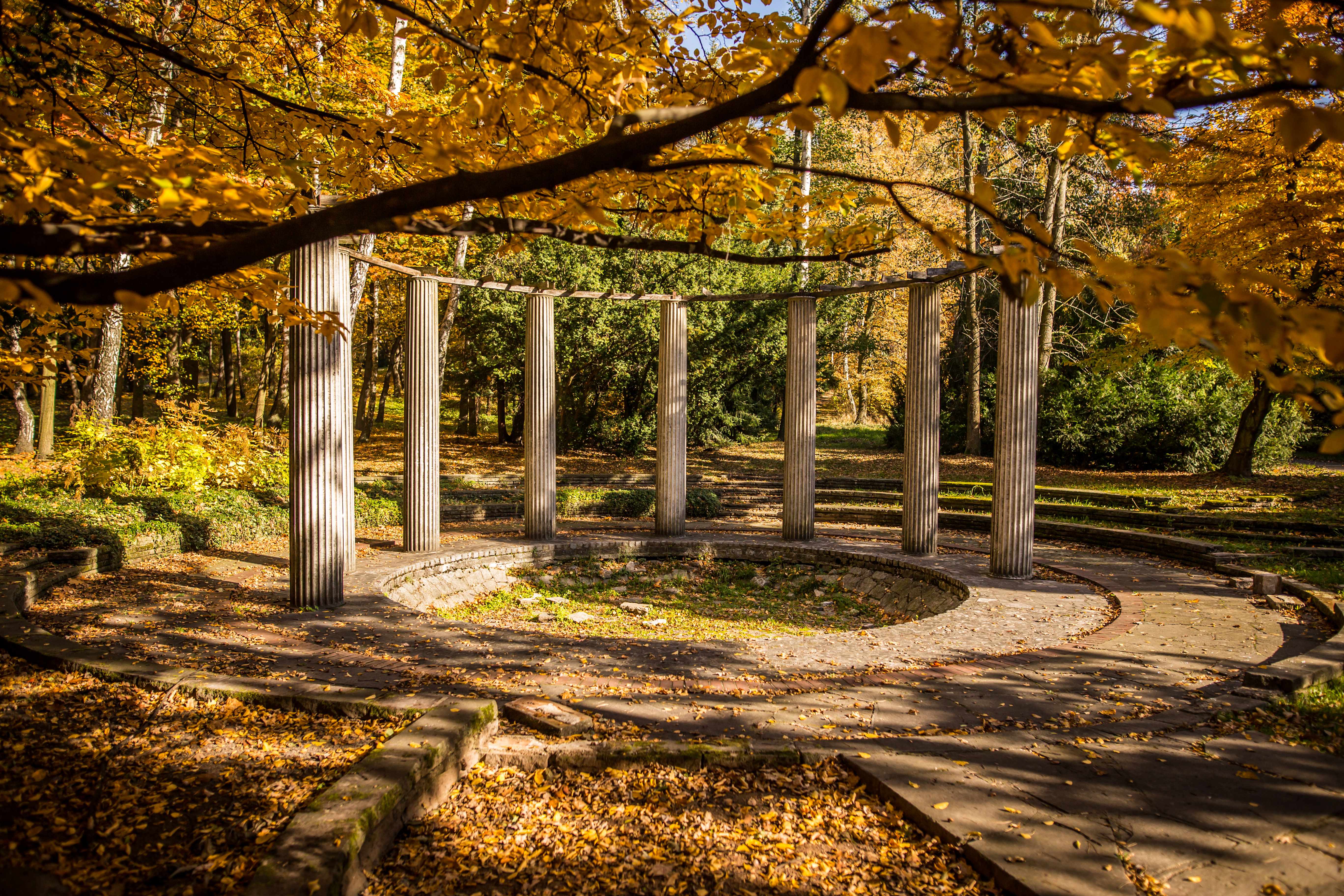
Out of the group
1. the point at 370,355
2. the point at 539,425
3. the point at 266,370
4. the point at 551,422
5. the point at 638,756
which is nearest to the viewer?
the point at 638,756

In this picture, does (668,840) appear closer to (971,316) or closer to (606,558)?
(606,558)

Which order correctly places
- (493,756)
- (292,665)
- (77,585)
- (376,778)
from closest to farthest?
1. (376,778)
2. (493,756)
3. (292,665)
4. (77,585)

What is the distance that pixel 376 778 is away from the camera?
3285mm

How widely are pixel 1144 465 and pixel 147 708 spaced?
73.4 feet

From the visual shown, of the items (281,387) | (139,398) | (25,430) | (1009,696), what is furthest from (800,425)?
(139,398)

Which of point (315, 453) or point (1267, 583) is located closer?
point (315, 453)

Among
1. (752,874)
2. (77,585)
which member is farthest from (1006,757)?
(77,585)

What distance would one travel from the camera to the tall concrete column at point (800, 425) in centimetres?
1264

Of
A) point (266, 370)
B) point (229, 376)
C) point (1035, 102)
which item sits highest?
point (229, 376)

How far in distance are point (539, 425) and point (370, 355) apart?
15101 mm

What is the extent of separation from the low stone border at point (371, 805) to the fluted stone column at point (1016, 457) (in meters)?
7.95

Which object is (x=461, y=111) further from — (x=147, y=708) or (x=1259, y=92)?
(x=1259, y=92)

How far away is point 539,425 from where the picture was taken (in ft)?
41.4

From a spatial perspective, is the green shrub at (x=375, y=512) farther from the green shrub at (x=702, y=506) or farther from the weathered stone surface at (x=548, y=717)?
the weathered stone surface at (x=548, y=717)
